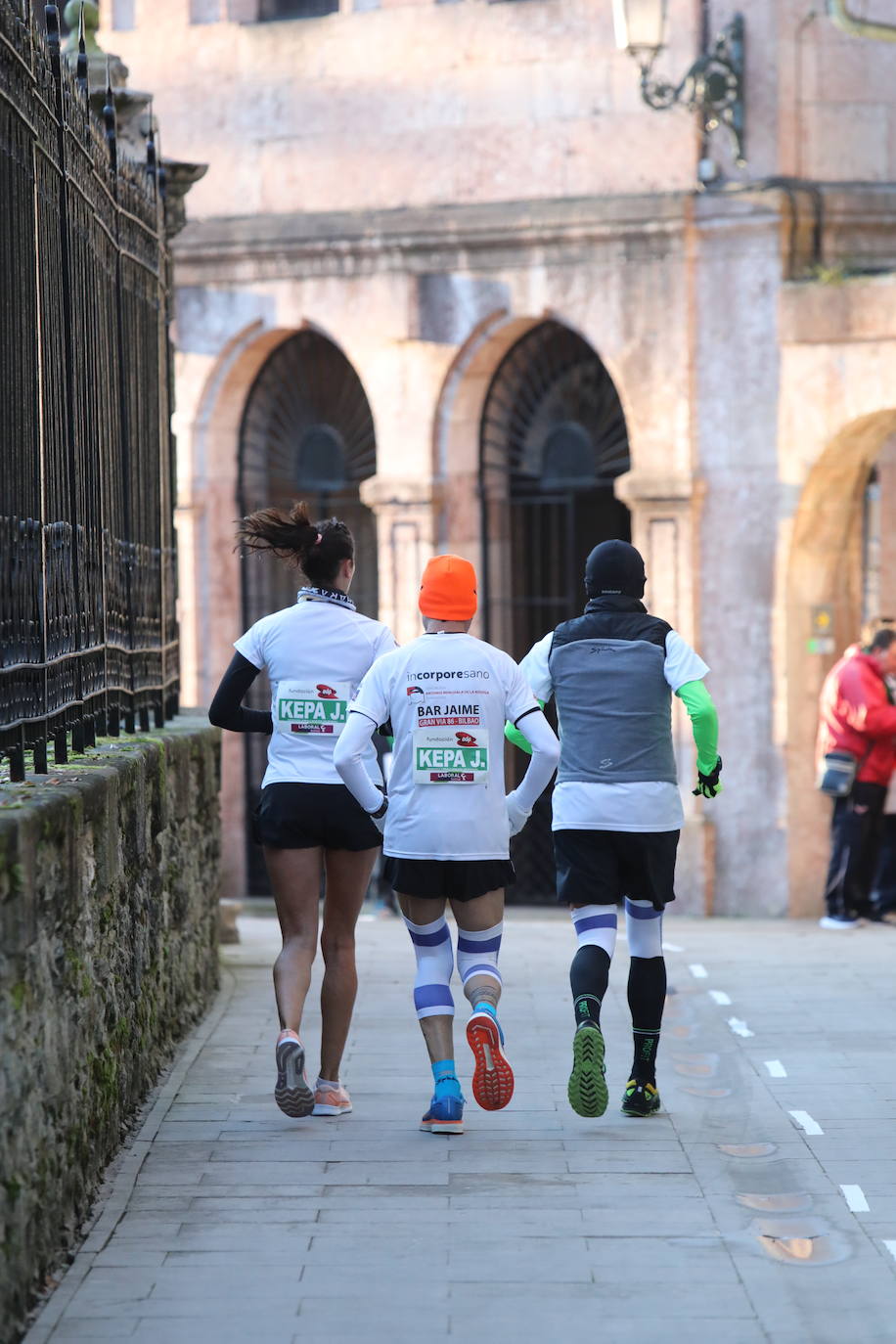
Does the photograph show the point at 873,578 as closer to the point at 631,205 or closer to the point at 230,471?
the point at 631,205

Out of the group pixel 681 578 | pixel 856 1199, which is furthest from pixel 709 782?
pixel 681 578

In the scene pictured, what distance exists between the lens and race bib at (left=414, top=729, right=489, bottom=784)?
6699 millimetres

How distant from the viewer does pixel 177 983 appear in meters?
8.26

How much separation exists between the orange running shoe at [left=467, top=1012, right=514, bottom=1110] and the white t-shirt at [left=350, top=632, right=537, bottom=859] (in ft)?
1.78

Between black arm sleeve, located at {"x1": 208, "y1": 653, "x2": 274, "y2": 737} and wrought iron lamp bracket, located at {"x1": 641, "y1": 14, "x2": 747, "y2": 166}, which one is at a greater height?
wrought iron lamp bracket, located at {"x1": 641, "y1": 14, "x2": 747, "y2": 166}

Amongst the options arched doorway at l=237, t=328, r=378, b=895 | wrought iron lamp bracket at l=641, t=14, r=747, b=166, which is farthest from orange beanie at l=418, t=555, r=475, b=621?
arched doorway at l=237, t=328, r=378, b=895

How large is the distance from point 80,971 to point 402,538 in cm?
1037

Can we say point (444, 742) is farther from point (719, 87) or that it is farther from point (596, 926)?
point (719, 87)

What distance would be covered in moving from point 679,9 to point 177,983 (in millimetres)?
9154

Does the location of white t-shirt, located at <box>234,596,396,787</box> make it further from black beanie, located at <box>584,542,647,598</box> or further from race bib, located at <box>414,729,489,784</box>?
black beanie, located at <box>584,542,647,598</box>

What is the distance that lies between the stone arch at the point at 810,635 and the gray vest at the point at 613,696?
8060 millimetres

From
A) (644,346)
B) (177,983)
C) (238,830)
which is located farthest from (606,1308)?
(238,830)

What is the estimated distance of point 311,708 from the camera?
23.0 ft

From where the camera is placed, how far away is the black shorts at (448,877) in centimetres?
671
